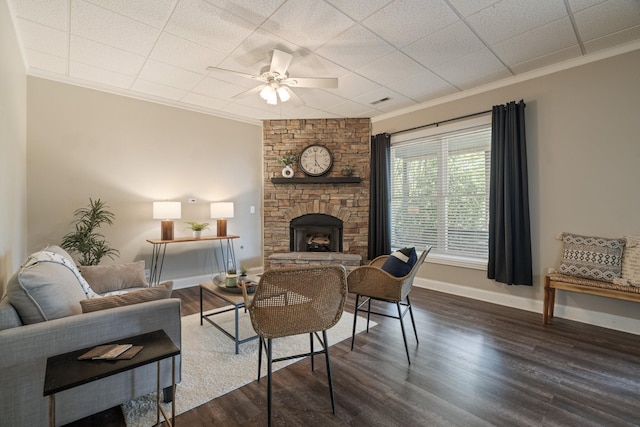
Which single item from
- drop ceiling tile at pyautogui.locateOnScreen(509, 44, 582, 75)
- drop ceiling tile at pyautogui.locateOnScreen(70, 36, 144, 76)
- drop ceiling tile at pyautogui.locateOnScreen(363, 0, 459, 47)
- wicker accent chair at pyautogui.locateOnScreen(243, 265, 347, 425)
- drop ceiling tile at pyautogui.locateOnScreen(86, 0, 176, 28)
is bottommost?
wicker accent chair at pyautogui.locateOnScreen(243, 265, 347, 425)

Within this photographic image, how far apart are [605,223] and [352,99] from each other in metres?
3.32

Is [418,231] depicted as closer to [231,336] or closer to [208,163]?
[231,336]

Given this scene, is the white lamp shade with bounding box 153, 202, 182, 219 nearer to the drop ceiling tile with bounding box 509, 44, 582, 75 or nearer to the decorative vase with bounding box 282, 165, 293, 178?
the decorative vase with bounding box 282, 165, 293, 178

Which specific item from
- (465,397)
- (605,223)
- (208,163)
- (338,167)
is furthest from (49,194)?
(605,223)

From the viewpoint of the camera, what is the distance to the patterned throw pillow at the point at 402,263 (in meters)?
2.55

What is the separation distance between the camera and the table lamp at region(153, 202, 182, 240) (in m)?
4.00

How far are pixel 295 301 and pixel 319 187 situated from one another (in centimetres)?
370

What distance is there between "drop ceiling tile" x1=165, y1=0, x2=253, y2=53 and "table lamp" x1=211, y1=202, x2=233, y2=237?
2367 mm

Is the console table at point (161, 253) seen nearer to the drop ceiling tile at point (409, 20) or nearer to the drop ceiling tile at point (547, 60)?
the drop ceiling tile at point (409, 20)

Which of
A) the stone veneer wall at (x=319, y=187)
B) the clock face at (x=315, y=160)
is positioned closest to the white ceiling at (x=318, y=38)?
the stone veneer wall at (x=319, y=187)

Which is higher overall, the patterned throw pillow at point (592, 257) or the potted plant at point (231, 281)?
the patterned throw pillow at point (592, 257)

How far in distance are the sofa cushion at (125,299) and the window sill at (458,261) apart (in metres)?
3.68

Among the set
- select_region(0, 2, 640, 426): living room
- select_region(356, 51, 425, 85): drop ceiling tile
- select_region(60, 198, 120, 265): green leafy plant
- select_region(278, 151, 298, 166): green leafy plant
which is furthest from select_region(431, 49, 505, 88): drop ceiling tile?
select_region(60, 198, 120, 265): green leafy plant

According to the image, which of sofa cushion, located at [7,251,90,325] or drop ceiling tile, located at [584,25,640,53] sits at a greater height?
drop ceiling tile, located at [584,25,640,53]
